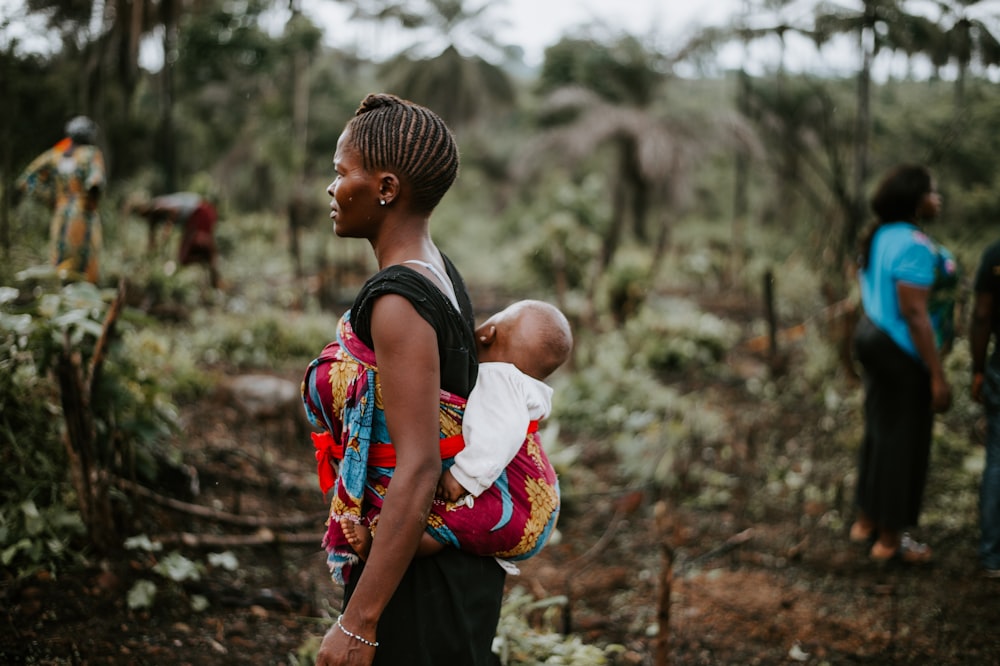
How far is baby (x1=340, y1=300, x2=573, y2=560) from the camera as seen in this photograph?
1444 mm

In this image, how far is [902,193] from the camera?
3.66 meters

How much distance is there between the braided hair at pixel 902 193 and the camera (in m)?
3.65

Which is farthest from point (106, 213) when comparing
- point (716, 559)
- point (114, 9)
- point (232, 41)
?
point (716, 559)

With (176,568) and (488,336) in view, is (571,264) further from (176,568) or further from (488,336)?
(488,336)

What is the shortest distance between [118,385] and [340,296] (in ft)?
22.4

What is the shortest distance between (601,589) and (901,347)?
1917 mm

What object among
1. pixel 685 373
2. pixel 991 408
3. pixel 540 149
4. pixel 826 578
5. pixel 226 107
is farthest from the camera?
pixel 226 107

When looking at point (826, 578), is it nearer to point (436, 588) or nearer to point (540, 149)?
→ point (436, 588)

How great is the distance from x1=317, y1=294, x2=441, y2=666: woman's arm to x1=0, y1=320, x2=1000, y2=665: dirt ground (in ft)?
4.67

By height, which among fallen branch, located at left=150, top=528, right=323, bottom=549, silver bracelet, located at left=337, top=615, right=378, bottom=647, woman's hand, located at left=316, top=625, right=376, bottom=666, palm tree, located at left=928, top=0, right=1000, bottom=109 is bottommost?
fallen branch, located at left=150, top=528, right=323, bottom=549

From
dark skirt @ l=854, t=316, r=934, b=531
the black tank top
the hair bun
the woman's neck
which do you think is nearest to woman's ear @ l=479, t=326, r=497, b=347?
the black tank top

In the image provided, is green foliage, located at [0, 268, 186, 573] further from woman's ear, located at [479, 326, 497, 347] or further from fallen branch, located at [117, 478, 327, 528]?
woman's ear, located at [479, 326, 497, 347]

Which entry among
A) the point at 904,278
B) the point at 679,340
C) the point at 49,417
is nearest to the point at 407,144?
the point at 49,417

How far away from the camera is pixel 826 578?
3.95m
